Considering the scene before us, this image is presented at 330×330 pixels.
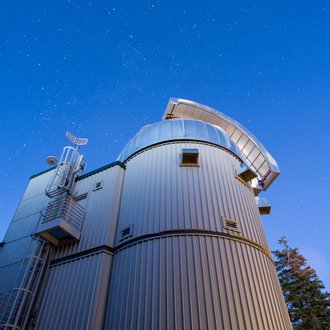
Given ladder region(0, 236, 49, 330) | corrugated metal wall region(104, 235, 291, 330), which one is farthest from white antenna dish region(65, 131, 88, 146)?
corrugated metal wall region(104, 235, 291, 330)

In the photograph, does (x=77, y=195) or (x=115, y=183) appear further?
(x=77, y=195)

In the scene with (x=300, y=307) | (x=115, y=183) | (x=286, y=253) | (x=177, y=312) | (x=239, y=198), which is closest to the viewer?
(x=177, y=312)

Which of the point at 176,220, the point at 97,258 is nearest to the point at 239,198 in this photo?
the point at 176,220

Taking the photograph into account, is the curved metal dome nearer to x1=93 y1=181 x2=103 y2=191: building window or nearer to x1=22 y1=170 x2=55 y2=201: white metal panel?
x1=93 y1=181 x2=103 y2=191: building window

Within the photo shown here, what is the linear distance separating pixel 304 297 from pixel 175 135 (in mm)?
18186

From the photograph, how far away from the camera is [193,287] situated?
741 centimetres

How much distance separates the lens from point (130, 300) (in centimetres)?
771

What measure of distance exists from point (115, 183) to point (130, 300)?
5.30 meters

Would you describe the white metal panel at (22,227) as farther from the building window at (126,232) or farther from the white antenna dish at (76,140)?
the building window at (126,232)

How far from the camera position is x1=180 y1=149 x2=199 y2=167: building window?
10930 millimetres

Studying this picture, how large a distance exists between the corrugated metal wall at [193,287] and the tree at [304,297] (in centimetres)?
1466

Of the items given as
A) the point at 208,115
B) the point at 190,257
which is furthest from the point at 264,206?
the point at 190,257

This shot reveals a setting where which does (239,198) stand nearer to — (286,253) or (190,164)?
(190,164)

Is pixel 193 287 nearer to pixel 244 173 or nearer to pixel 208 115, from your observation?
pixel 244 173
